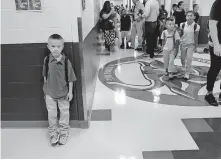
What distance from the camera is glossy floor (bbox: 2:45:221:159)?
2.57 metres

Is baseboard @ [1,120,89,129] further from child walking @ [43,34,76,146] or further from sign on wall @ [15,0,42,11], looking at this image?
sign on wall @ [15,0,42,11]

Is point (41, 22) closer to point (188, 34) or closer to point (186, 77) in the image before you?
point (188, 34)

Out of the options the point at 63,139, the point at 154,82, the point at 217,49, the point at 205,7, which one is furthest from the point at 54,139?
the point at 205,7

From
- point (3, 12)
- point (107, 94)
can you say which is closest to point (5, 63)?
point (3, 12)

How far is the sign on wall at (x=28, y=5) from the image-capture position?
2.64m

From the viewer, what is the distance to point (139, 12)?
6832mm

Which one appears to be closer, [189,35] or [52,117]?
[52,117]

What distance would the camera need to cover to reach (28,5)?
2670 mm

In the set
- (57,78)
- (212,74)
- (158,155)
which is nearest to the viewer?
(158,155)

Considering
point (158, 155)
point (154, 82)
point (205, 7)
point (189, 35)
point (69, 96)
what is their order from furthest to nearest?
point (205, 7) → point (154, 82) → point (189, 35) → point (69, 96) → point (158, 155)

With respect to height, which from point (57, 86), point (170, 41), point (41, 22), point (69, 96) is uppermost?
point (41, 22)

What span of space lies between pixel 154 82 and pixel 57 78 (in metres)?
2.47

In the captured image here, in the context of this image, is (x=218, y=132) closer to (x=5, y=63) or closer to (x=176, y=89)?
(x=176, y=89)

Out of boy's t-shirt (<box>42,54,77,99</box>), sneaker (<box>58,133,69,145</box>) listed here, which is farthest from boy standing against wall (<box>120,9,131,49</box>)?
sneaker (<box>58,133,69,145</box>)
